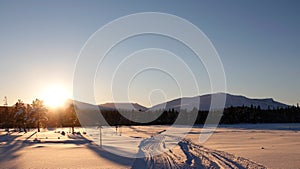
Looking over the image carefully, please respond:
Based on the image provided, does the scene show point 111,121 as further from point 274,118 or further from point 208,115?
point 274,118

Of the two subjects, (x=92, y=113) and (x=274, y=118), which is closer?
(x=274, y=118)

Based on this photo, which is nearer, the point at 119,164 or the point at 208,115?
the point at 119,164

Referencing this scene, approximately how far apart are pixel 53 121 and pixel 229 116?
65531 mm

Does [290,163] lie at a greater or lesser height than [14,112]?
lesser

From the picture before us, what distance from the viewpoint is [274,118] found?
13875 cm

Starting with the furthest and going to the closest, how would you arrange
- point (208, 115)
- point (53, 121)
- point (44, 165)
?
1. point (208, 115)
2. point (53, 121)
3. point (44, 165)

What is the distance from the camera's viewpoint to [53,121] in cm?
12544

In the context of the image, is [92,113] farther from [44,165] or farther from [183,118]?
[44,165]

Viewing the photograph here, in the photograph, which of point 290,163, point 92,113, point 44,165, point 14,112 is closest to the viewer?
point 290,163

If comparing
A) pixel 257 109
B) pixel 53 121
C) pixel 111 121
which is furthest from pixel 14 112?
pixel 257 109

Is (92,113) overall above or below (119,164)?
above

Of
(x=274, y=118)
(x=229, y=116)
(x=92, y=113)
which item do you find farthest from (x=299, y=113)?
(x=92, y=113)

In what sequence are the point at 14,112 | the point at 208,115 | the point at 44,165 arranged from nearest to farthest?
1. the point at 44,165
2. the point at 14,112
3. the point at 208,115

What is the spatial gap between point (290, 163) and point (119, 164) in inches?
406
